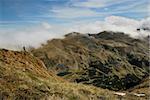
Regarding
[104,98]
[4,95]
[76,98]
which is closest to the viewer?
[4,95]

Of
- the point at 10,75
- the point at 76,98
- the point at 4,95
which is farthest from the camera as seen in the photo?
the point at 10,75

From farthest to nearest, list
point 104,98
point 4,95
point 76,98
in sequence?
point 104,98 < point 76,98 < point 4,95

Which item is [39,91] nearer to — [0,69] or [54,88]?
[54,88]

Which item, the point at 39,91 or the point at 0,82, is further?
the point at 0,82

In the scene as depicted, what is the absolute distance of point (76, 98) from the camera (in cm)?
2214

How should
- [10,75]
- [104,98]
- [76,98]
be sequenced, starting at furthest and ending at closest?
[10,75], [104,98], [76,98]

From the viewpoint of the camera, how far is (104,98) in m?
24.1

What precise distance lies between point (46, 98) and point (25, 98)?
1295mm

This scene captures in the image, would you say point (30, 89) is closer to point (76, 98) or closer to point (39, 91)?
point (39, 91)

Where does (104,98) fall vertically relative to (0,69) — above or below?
below

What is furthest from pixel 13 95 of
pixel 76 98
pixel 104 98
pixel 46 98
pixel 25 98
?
pixel 104 98

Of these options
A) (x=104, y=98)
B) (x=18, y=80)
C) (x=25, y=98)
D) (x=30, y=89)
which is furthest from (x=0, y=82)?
(x=104, y=98)

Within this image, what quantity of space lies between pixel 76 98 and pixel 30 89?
2990 millimetres

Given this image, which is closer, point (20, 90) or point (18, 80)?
point (20, 90)
